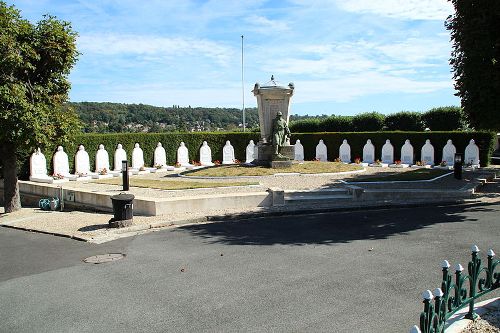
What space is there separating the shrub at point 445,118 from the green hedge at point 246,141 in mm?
6837

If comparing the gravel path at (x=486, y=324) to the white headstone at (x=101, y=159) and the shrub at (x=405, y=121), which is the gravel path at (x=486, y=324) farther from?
the shrub at (x=405, y=121)

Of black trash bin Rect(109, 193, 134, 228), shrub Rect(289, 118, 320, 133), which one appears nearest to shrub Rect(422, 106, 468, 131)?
shrub Rect(289, 118, 320, 133)

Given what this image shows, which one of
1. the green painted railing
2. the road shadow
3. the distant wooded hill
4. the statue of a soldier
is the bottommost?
the road shadow

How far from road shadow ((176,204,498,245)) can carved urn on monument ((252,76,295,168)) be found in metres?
8.11

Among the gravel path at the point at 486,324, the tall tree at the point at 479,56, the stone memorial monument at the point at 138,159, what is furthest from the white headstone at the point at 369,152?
the gravel path at the point at 486,324

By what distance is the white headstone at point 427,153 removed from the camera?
2580 centimetres

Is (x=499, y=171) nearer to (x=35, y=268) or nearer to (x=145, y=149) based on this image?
(x=145, y=149)

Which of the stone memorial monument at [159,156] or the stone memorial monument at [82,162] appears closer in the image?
the stone memorial monument at [82,162]

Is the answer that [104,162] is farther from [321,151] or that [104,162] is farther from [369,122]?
[369,122]

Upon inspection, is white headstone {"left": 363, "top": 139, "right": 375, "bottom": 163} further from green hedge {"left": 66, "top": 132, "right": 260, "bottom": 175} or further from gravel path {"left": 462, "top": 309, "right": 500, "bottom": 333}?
gravel path {"left": 462, "top": 309, "right": 500, "bottom": 333}

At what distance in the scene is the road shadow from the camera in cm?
1021

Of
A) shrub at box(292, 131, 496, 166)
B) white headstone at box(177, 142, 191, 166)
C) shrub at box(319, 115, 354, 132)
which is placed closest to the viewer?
shrub at box(292, 131, 496, 166)

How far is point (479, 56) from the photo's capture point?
14336mm

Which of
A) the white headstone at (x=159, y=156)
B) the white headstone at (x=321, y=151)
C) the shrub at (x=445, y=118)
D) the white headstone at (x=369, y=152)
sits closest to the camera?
the white headstone at (x=159, y=156)
